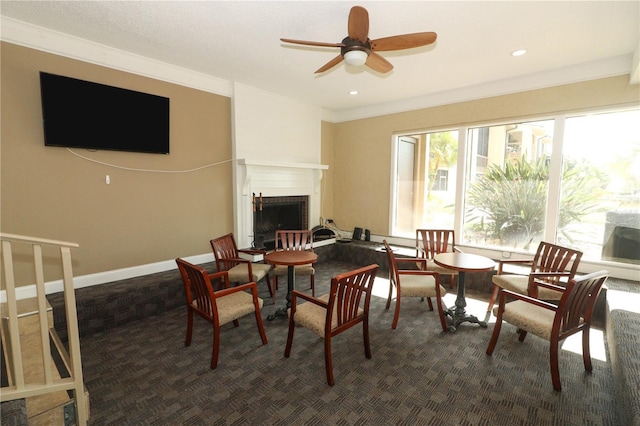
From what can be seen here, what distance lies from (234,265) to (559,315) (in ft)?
10.2

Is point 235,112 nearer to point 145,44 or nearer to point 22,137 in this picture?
point 145,44

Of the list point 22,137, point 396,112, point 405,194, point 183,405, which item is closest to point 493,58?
point 396,112

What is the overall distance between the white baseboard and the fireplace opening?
0.92 m

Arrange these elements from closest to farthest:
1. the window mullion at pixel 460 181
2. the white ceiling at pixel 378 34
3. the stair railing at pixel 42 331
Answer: the stair railing at pixel 42 331
the white ceiling at pixel 378 34
the window mullion at pixel 460 181

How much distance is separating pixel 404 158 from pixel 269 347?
Answer: 382cm

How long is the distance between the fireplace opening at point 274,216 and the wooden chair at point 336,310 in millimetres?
2078

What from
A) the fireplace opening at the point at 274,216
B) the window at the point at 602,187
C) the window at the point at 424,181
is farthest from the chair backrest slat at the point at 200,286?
the window at the point at 602,187

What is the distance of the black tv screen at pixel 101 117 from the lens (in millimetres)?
2795

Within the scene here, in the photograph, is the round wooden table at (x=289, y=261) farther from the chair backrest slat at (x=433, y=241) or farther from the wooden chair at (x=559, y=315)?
the wooden chair at (x=559, y=315)

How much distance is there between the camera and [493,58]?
3.24m

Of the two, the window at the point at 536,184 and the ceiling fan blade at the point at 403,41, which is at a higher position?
the ceiling fan blade at the point at 403,41

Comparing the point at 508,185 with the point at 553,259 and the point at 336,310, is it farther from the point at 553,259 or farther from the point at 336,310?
the point at 336,310

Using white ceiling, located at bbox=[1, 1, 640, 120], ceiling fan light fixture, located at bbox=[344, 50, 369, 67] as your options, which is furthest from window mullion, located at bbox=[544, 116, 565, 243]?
ceiling fan light fixture, located at bbox=[344, 50, 369, 67]

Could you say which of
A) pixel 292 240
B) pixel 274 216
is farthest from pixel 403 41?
pixel 274 216
